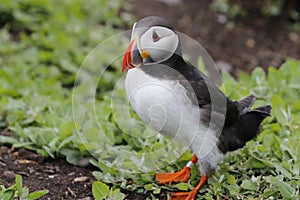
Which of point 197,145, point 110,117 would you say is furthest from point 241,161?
point 110,117

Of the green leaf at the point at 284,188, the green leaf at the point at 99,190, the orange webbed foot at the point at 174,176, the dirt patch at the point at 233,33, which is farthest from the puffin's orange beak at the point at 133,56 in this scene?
the dirt patch at the point at 233,33

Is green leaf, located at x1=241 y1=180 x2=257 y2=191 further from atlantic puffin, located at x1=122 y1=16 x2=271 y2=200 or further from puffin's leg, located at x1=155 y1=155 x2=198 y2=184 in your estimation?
puffin's leg, located at x1=155 y1=155 x2=198 y2=184

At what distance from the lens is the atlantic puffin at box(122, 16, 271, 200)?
3039mm

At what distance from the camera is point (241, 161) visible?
12.0 feet

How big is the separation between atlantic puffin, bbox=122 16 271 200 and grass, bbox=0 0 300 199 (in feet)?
0.80

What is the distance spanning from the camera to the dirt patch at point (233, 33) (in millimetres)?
6715

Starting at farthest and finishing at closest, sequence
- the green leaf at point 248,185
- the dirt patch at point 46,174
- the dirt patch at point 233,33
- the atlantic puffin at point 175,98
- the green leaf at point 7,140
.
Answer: the dirt patch at point 233,33 < the green leaf at point 7,140 < the dirt patch at point 46,174 < the green leaf at point 248,185 < the atlantic puffin at point 175,98

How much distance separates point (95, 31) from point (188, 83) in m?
3.54

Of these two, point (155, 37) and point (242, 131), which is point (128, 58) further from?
point (242, 131)

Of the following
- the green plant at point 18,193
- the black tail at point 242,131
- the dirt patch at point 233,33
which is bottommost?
the dirt patch at point 233,33

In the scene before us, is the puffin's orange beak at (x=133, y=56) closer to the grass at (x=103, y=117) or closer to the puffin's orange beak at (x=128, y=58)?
the puffin's orange beak at (x=128, y=58)

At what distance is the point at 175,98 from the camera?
3.07 m

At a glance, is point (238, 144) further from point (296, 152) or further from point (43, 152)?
point (43, 152)

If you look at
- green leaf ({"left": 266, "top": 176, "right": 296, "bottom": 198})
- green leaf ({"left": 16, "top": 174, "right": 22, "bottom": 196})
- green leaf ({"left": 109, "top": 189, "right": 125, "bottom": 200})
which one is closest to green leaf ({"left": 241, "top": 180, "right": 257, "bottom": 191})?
green leaf ({"left": 266, "top": 176, "right": 296, "bottom": 198})
